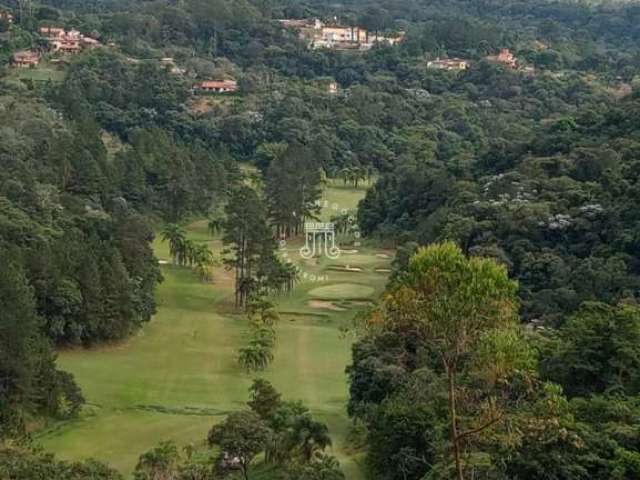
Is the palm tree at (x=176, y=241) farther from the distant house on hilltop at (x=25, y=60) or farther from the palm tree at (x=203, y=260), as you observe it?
the distant house on hilltop at (x=25, y=60)

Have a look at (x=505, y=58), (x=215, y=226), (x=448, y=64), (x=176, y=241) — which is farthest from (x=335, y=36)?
(x=176, y=241)

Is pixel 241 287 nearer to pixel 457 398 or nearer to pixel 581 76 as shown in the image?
pixel 457 398

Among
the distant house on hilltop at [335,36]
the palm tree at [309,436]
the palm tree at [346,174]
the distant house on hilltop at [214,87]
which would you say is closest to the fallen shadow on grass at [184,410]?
the palm tree at [309,436]

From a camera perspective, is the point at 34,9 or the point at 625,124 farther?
the point at 34,9

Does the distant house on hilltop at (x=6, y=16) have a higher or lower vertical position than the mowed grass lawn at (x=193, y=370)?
higher

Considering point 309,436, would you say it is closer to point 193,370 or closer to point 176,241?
point 193,370

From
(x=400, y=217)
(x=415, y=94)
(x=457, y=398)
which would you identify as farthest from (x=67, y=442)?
(x=415, y=94)
